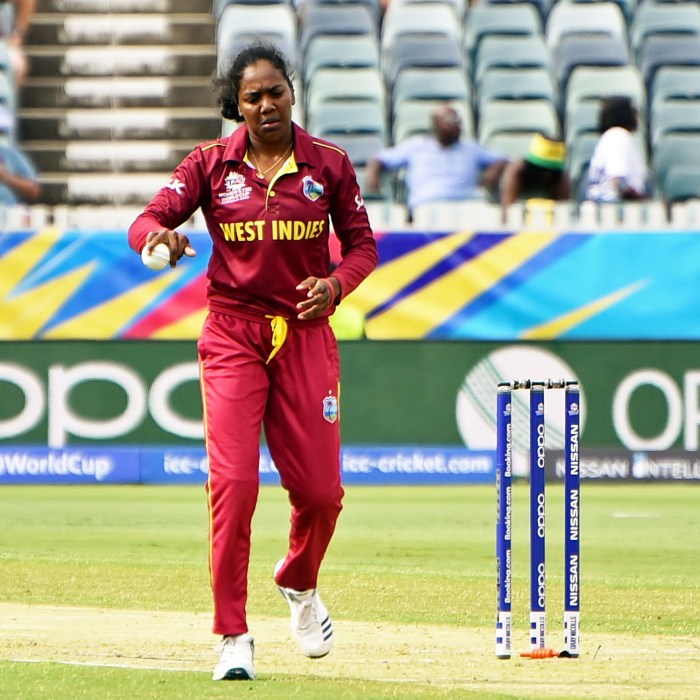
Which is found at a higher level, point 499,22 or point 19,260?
point 499,22

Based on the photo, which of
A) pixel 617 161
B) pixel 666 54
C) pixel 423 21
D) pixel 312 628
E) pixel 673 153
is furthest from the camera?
pixel 666 54

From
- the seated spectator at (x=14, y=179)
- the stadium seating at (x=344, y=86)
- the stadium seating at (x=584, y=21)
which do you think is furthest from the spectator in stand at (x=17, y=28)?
the stadium seating at (x=584, y=21)

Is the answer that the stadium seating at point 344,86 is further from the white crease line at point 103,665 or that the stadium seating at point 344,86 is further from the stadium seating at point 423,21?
the white crease line at point 103,665

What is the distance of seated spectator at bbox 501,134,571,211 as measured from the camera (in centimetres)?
1373

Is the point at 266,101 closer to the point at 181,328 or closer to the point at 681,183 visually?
the point at 181,328

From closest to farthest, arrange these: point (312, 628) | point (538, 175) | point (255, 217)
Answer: point (255, 217) < point (312, 628) < point (538, 175)

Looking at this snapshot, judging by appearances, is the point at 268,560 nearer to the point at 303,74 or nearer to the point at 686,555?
the point at 686,555

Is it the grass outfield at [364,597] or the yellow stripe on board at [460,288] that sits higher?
the yellow stripe on board at [460,288]

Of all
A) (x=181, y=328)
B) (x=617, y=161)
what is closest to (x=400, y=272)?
(x=181, y=328)

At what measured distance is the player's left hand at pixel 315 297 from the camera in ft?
18.5

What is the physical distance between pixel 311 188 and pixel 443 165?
8.42 metres

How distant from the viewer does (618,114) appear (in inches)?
539

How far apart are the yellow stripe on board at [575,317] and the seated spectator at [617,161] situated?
0.75 metres

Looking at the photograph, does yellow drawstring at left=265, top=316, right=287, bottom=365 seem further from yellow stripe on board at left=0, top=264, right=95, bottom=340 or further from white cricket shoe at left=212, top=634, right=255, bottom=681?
yellow stripe on board at left=0, top=264, right=95, bottom=340
